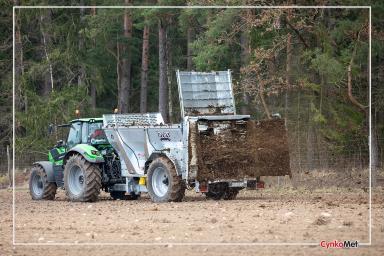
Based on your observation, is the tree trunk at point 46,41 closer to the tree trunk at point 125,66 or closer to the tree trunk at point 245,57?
the tree trunk at point 125,66

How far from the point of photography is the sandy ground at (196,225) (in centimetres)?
1408

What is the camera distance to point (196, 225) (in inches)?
682

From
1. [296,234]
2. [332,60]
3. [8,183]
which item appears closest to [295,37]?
[332,60]

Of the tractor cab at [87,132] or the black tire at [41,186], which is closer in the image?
the tractor cab at [87,132]

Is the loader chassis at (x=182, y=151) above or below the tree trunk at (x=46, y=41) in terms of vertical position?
below

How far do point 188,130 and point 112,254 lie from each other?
8.98 metres

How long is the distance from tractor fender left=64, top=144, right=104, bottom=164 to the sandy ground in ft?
3.47

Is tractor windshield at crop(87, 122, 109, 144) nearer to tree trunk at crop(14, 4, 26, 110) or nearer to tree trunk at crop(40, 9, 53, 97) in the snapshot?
tree trunk at crop(40, 9, 53, 97)

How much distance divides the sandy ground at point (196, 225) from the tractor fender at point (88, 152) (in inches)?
41.6

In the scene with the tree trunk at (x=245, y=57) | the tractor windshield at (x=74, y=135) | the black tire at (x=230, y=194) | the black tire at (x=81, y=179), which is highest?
the tree trunk at (x=245, y=57)

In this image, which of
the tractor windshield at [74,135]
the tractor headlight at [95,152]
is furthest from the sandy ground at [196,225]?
the tractor windshield at [74,135]

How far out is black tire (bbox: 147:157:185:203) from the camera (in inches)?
901

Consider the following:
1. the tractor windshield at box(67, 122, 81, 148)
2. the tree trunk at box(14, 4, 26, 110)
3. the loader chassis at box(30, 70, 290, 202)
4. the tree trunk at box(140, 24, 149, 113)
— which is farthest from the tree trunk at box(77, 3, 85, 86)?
the loader chassis at box(30, 70, 290, 202)

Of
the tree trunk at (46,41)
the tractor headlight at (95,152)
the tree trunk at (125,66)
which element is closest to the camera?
the tractor headlight at (95,152)
